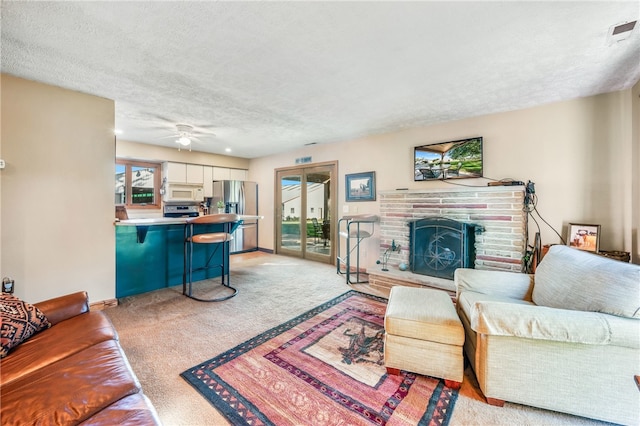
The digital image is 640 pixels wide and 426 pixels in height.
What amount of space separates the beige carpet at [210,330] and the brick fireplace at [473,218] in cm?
81

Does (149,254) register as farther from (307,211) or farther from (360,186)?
(360,186)

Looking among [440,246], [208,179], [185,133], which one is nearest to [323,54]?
[440,246]

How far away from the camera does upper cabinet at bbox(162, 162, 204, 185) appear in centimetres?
545

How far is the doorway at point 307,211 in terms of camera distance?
17.3ft

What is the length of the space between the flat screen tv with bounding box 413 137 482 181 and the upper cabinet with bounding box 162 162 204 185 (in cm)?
466

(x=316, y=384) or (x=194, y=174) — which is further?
(x=194, y=174)

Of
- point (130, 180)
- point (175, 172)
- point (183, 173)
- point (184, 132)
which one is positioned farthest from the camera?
point (183, 173)

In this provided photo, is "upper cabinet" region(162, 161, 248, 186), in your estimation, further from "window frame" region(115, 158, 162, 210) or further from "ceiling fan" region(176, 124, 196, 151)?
"ceiling fan" region(176, 124, 196, 151)

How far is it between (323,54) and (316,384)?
2.46 meters

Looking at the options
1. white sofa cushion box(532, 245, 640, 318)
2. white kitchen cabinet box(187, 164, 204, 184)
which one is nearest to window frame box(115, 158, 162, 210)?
white kitchen cabinet box(187, 164, 204, 184)

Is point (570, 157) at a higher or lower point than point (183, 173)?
lower

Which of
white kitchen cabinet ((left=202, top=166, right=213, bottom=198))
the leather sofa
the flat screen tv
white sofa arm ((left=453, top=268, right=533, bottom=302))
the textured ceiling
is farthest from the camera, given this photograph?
white kitchen cabinet ((left=202, top=166, right=213, bottom=198))

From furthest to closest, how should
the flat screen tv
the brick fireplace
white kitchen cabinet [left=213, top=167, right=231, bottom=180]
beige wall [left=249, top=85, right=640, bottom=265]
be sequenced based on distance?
1. white kitchen cabinet [left=213, top=167, right=231, bottom=180]
2. the flat screen tv
3. the brick fireplace
4. beige wall [left=249, top=85, right=640, bottom=265]

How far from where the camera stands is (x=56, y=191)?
2.72m
